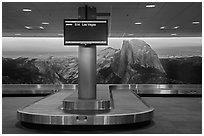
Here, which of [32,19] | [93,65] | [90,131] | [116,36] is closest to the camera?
[90,131]

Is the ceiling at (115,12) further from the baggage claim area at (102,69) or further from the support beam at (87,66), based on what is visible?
the support beam at (87,66)

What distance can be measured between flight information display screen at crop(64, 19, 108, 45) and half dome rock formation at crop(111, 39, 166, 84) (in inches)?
533

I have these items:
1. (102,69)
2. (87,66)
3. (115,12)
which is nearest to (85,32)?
(87,66)

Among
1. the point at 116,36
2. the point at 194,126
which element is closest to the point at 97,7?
the point at 194,126

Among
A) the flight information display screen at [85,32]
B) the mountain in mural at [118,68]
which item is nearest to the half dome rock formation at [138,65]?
the mountain in mural at [118,68]

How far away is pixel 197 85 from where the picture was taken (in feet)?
76.5

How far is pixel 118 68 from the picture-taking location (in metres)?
23.6

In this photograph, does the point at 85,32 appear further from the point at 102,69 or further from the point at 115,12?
the point at 102,69

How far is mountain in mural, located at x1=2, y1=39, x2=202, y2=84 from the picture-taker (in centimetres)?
2344

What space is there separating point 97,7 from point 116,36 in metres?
11.7

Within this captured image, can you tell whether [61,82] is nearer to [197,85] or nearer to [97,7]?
[197,85]

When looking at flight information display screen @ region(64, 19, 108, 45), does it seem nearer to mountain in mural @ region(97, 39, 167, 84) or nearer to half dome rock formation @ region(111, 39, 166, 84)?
mountain in mural @ region(97, 39, 167, 84)

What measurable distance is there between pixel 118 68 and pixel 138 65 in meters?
1.32

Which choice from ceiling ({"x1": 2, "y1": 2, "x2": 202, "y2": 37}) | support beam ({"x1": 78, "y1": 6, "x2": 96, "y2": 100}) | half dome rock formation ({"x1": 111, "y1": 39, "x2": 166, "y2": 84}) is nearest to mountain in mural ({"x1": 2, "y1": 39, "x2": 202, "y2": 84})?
half dome rock formation ({"x1": 111, "y1": 39, "x2": 166, "y2": 84})
